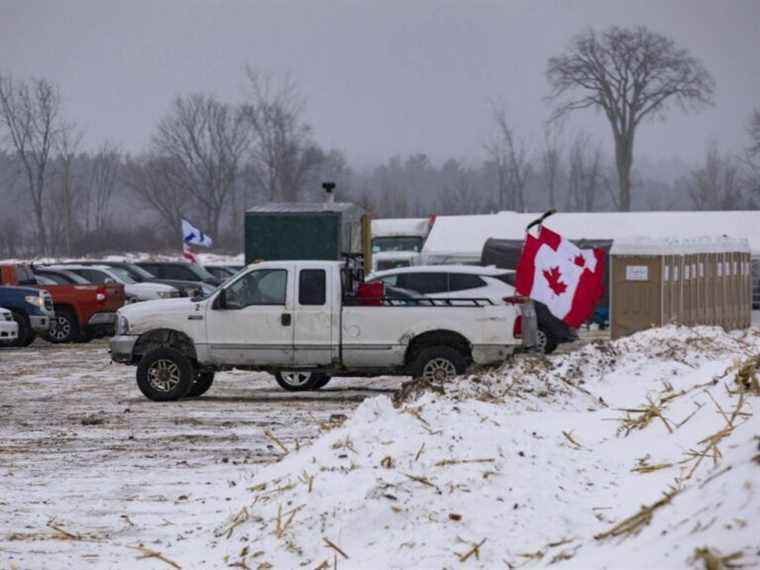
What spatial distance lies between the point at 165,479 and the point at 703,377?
16.6ft

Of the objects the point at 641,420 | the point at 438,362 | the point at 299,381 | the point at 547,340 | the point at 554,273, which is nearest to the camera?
the point at 641,420

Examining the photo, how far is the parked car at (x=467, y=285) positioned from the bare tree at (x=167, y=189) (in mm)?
69101

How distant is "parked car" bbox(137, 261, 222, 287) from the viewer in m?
42.0

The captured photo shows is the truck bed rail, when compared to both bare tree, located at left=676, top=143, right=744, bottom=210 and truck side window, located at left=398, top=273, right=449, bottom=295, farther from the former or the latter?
bare tree, located at left=676, top=143, right=744, bottom=210

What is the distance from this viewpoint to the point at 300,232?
31.6m

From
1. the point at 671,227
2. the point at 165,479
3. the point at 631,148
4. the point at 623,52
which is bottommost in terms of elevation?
the point at 165,479

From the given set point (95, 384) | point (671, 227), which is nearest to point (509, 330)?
point (95, 384)

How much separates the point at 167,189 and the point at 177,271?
64.6 m

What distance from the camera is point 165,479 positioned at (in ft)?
40.7

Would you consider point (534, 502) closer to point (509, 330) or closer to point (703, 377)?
point (703, 377)

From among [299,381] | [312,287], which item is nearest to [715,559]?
[312,287]

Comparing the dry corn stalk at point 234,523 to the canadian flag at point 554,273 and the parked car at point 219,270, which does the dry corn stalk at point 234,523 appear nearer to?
the canadian flag at point 554,273

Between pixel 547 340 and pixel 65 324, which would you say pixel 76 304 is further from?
pixel 547 340

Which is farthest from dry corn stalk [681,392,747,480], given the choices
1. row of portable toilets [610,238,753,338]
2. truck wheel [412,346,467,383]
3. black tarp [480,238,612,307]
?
black tarp [480,238,612,307]
